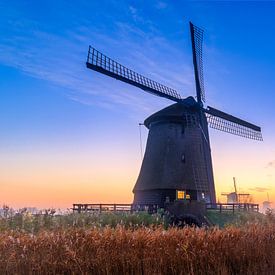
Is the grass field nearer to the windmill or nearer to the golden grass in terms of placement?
the golden grass

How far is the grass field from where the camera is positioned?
7926mm

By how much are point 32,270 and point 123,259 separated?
212 centimetres

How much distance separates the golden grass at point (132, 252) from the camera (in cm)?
792

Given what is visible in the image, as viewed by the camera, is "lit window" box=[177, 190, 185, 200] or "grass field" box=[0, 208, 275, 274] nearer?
"grass field" box=[0, 208, 275, 274]

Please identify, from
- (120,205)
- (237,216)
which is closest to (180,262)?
(120,205)

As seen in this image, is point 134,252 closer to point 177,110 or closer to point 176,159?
point 176,159

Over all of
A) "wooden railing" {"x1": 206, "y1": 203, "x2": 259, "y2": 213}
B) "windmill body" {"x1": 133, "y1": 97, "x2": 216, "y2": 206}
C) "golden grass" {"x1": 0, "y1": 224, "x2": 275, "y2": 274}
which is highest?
"windmill body" {"x1": 133, "y1": 97, "x2": 216, "y2": 206}

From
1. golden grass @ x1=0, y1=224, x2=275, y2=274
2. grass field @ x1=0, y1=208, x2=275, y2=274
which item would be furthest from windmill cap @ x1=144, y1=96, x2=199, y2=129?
golden grass @ x1=0, y1=224, x2=275, y2=274

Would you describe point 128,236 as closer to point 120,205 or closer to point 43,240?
point 43,240

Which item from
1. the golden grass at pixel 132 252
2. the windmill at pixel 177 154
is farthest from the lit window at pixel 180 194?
the golden grass at pixel 132 252

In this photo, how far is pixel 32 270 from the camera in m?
7.78

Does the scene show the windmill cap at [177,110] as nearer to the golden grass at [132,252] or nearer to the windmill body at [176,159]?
the windmill body at [176,159]

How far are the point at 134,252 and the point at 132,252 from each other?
0.17 ft

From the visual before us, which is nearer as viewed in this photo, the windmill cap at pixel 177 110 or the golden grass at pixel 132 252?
the golden grass at pixel 132 252
